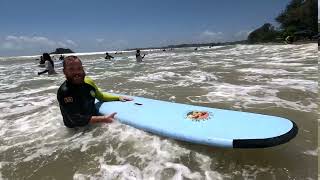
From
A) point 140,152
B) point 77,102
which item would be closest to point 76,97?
point 77,102

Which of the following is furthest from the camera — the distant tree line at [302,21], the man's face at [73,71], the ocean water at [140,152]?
the distant tree line at [302,21]

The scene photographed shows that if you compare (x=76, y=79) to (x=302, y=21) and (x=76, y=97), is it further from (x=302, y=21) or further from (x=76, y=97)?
(x=302, y=21)

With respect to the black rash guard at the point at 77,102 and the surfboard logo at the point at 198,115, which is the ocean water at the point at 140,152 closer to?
the black rash guard at the point at 77,102

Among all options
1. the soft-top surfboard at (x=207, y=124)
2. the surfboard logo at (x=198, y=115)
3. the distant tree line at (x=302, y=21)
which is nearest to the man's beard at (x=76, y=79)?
the soft-top surfboard at (x=207, y=124)

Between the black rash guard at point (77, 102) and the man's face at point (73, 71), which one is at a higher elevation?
Result: the man's face at point (73, 71)

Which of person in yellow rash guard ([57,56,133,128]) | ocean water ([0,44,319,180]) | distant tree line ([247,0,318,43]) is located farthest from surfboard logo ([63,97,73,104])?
distant tree line ([247,0,318,43])

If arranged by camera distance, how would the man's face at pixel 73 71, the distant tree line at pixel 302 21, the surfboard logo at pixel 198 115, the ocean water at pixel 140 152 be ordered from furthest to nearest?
the distant tree line at pixel 302 21 < the man's face at pixel 73 71 < the surfboard logo at pixel 198 115 < the ocean water at pixel 140 152

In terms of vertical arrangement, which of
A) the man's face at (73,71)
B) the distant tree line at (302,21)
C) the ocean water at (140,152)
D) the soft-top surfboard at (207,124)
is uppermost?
the distant tree line at (302,21)

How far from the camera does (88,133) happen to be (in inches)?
198

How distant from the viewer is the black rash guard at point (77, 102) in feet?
15.6

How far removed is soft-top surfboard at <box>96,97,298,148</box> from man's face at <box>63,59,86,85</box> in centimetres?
91

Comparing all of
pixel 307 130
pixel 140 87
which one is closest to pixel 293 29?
pixel 140 87

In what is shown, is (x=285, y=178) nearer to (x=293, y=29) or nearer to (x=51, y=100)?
(x=51, y=100)

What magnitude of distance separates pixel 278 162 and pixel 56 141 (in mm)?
3283
